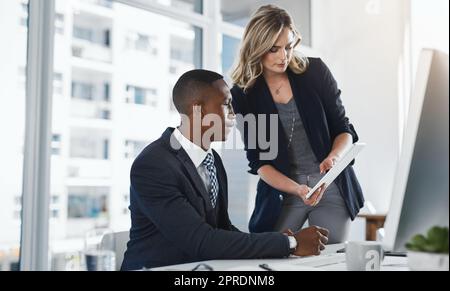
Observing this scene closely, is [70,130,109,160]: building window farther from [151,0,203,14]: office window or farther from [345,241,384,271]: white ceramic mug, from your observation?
[345,241,384,271]: white ceramic mug

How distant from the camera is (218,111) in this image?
1.67 meters

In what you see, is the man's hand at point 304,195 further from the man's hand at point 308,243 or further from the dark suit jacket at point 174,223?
the man's hand at point 308,243

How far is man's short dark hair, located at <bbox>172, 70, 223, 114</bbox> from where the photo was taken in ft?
5.44

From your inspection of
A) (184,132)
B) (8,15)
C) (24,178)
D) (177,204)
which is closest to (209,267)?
(177,204)

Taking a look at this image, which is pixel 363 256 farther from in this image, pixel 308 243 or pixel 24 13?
pixel 24 13

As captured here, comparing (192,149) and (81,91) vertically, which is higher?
(81,91)

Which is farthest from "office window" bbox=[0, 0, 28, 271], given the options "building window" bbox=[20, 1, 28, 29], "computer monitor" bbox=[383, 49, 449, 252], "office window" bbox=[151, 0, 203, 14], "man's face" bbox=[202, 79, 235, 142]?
"computer monitor" bbox=[383, 49, 449, 252]

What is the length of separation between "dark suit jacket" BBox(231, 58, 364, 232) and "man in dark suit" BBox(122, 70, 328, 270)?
57 centimetres

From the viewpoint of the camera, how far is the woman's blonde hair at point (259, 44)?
7.25 feet

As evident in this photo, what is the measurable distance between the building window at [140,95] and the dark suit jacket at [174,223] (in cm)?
142

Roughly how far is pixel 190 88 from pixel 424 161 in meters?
0.94

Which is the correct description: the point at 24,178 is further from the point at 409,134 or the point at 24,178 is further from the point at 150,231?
the point at 409,134

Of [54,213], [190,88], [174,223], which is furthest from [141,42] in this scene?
[174,223]

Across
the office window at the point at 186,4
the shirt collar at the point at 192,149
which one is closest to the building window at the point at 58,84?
the office window at the point at 186,4
